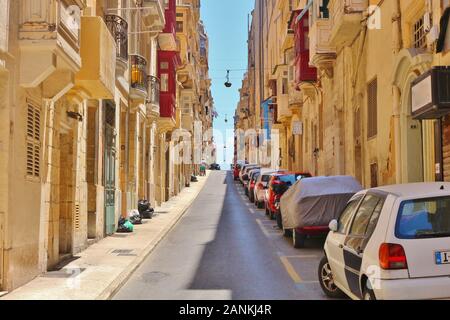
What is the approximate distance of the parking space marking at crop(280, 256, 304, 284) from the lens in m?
11.5

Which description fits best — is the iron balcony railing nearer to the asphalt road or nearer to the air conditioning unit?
the asphalt road

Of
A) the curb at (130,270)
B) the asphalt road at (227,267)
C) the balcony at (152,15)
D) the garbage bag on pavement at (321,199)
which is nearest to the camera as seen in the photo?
the curb at (130,270)

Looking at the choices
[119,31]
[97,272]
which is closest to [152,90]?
[119,31]

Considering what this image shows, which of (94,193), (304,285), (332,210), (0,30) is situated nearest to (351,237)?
(304,285)

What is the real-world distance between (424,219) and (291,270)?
6057 millimetres

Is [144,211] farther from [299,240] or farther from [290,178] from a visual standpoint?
[299,240]

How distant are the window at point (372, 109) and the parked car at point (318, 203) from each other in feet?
16.6

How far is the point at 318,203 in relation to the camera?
50.0ft

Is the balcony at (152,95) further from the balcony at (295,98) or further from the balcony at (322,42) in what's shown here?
the balcony at (295,98)

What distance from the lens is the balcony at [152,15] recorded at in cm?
2672

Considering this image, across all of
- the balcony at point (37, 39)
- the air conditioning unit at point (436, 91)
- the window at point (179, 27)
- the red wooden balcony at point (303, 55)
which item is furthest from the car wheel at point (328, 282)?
the window at point (179, 27)

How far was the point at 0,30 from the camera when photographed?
9.55 m

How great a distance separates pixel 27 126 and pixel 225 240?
8.36 meters

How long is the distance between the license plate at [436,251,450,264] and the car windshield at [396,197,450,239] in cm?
19
